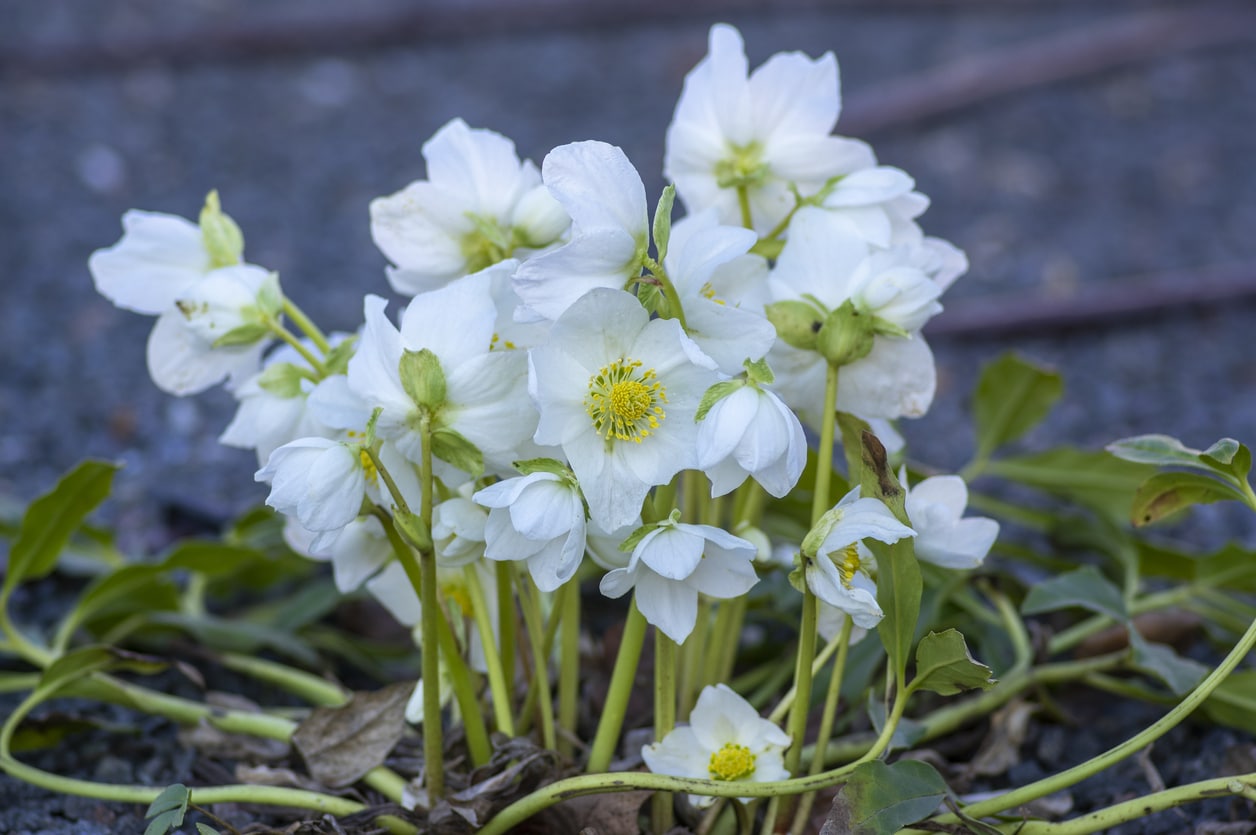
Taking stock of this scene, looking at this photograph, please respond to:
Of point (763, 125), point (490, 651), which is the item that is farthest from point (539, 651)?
point (763, 125)

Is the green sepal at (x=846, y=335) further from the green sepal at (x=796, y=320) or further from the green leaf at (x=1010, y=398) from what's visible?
the green leaf at (x=1010, y=398)

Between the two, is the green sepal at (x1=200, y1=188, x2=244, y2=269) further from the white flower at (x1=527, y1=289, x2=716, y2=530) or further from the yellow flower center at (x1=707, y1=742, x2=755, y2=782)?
the yellow flower center at (x1=707, y1=742, x2=755, y2=782)

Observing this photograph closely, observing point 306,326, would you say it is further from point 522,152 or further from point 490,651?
point 522,152

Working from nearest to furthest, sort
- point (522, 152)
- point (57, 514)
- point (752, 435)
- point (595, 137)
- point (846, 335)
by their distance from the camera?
1. point (752, 435)
2. point (846, 335)
3. point (57, 514)
4. point (522, 152)
5. point (595, 137)

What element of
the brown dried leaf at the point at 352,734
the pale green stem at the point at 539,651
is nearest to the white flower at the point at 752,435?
the pale green stem at the point at 539,651

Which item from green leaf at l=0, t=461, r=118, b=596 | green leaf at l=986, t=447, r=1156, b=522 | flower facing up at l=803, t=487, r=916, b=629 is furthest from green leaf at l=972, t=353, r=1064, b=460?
green leaf at l=0, t=461, r=118, b=596

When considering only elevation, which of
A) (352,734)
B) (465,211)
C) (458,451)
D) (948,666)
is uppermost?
(465,211)

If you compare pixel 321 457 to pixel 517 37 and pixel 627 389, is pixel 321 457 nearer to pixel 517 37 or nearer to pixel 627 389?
pixel 627 389
